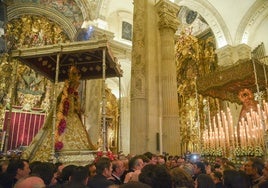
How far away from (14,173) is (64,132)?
3473 mm

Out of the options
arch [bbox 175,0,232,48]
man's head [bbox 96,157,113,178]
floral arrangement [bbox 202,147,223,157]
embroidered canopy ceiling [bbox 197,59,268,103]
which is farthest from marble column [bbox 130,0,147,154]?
arch [bbox 175,0,232,48]

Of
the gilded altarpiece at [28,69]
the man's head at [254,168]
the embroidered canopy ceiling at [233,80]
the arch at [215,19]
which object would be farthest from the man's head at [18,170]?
the arch at [215,19]

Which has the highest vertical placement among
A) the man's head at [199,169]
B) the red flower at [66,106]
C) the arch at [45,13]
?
the arch at [45,13]

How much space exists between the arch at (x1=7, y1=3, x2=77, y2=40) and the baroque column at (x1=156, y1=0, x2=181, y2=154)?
24.4ft

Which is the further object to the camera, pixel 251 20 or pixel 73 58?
pixel 251 20

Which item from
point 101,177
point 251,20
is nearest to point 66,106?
point 101,177

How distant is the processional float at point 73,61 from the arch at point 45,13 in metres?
6.62

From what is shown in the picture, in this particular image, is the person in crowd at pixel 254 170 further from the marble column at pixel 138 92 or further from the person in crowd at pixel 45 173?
the marble column at pixel 138 92

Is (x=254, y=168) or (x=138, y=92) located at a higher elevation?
(x=138, y=92)

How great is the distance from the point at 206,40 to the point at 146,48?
29.9ft

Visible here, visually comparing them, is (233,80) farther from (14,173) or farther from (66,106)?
(14,173)

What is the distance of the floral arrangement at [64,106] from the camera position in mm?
6301

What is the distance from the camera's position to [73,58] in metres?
7.58

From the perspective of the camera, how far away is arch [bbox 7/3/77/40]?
44.3ft
